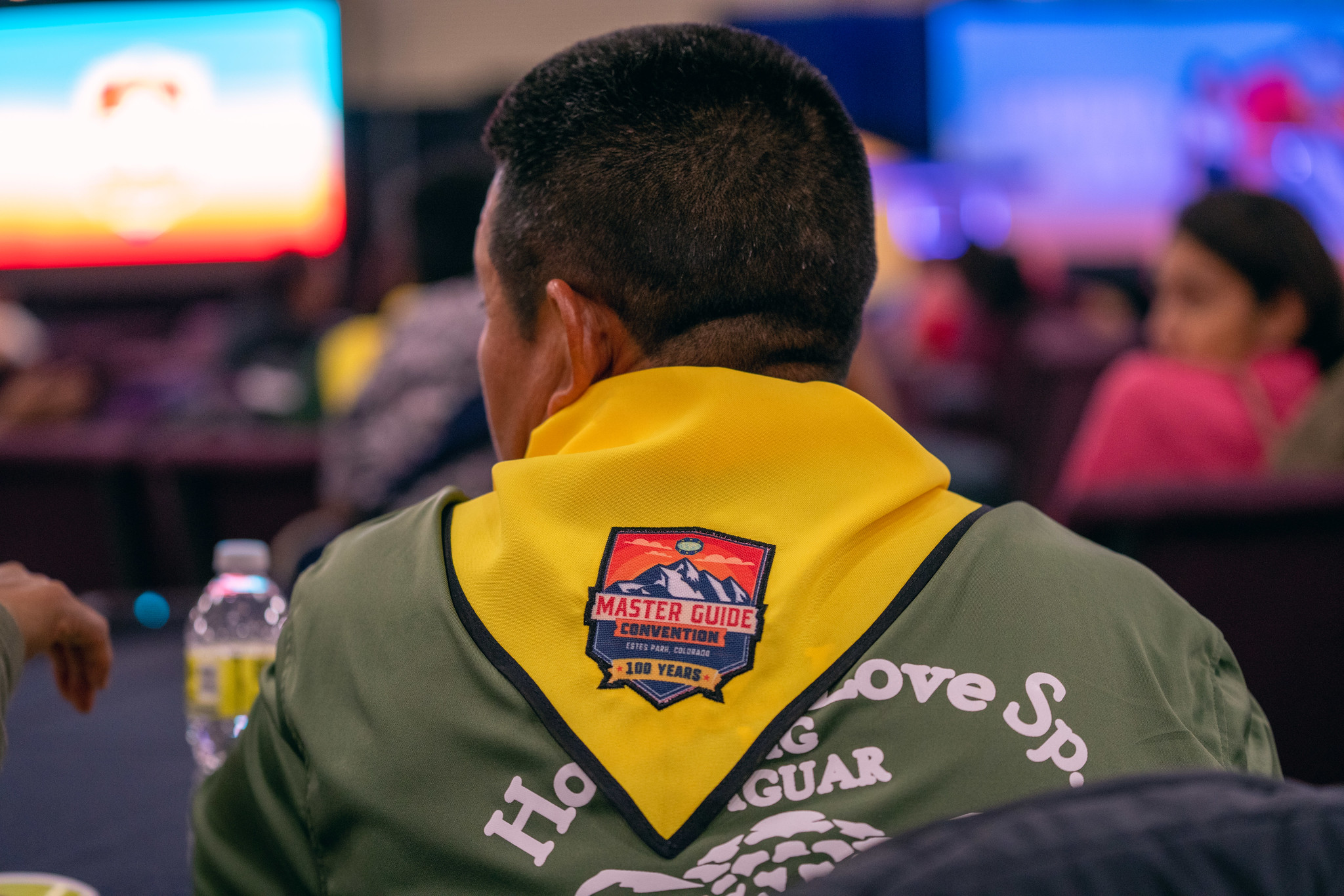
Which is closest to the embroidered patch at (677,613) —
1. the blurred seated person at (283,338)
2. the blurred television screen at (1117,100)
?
the blurred seated person at (283,338)

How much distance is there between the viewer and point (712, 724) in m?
0.67

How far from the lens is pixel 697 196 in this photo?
850 millimetres

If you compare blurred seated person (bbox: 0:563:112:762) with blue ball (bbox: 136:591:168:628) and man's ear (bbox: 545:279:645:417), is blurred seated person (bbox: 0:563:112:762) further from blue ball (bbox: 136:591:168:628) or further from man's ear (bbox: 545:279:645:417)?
blue ball (bbox: 136:591:168:628)

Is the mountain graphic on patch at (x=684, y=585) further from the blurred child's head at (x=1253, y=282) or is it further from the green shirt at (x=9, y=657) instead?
the blurred child's head at (x=1253, y=282)

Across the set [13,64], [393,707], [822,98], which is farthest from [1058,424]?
[13,64]

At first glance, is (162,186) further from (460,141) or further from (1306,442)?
(1306,442)

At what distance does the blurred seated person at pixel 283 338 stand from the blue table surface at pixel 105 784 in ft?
7.04

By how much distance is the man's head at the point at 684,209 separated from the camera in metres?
0.85

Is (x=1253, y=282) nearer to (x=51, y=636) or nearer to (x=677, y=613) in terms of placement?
(x=677, y=613)

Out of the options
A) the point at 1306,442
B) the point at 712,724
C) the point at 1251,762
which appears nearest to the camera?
the point at 712,724

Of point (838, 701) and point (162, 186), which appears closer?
point (838, 701)

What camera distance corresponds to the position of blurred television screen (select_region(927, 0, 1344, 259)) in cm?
774

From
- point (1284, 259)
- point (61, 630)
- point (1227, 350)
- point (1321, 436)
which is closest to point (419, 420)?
point (61, 630)

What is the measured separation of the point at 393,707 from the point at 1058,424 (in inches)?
157
